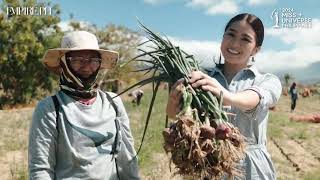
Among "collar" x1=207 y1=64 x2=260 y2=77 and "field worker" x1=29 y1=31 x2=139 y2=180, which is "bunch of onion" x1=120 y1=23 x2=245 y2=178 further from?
"field worker" x1=29 y1=31 x2=139 y2=180

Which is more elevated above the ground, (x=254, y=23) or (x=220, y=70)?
(x=254, y=23)

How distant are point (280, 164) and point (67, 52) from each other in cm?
647

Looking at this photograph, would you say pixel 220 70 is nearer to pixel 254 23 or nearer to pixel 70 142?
pixel 254 23

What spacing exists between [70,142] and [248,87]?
904 mm

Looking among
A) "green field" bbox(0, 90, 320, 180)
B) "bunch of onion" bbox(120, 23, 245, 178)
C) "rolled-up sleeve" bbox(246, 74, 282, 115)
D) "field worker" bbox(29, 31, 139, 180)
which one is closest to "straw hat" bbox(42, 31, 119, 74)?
"field worker" bbox(29, 31, 139, 180)

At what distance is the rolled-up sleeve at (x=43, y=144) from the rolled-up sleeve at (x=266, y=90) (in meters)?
0.96

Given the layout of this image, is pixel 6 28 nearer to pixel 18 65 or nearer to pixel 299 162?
pixel 18 65

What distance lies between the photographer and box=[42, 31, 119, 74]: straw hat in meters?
2.70

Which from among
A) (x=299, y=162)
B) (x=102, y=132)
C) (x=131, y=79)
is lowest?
(x=131, y=79)

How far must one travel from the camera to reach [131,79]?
33.1 metres

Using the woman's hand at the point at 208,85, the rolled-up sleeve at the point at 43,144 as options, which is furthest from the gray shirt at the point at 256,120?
the rolled-up sleeve at the point at 43,144

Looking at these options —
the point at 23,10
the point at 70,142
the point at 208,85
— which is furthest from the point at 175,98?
the point at 23,10

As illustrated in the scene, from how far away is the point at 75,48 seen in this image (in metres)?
2.68

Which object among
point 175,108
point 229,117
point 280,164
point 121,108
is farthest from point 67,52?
point 280,164
